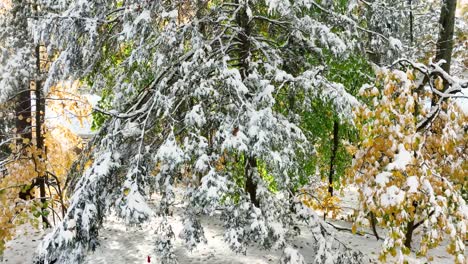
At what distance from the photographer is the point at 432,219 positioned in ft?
12.0

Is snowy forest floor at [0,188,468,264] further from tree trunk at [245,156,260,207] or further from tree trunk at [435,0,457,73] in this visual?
tree trunk at [435,0,457,73]

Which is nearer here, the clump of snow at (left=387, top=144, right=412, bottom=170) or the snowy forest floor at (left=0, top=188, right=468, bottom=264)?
the clump of snow at (left=387, top=144, right=412, bottom=170)

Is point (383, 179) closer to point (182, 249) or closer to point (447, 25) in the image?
point (182, 249)

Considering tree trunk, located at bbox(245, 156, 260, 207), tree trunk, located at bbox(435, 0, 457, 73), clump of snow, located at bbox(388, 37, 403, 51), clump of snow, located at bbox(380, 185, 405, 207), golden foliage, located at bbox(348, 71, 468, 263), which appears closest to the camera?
clump of snow, located at bbox(380, 185, 405, 207)

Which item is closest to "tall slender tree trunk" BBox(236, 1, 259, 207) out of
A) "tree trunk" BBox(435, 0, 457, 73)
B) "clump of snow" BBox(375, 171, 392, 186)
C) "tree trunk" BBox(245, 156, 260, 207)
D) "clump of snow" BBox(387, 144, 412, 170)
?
Answer: "tree trunk" BBox(245, 156, 260, 207)

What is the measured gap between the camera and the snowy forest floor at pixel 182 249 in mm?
9383

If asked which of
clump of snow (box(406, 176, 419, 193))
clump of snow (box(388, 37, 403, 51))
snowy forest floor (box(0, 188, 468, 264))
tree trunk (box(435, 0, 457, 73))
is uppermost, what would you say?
tree trunk (box(435, 0, 457, 73))

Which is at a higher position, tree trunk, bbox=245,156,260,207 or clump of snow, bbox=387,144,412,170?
clump of snow, bbox=387,144,412,170

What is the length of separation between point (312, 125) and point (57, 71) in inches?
214

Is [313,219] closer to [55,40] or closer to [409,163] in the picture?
[409,163]

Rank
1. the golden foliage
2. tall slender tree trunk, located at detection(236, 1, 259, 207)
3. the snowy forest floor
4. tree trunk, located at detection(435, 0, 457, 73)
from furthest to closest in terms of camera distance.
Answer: tree trunk, located at detection(435, 0, 457, 73), the snowy forest floor, tall slender tree trunk, located at detection(236, 1, 259, 207), the golden foliage

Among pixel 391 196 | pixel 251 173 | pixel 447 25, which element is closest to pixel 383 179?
pixel 391 196

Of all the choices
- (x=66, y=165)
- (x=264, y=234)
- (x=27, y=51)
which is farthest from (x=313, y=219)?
(x=66, y=165)

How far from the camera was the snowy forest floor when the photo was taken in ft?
30.8
